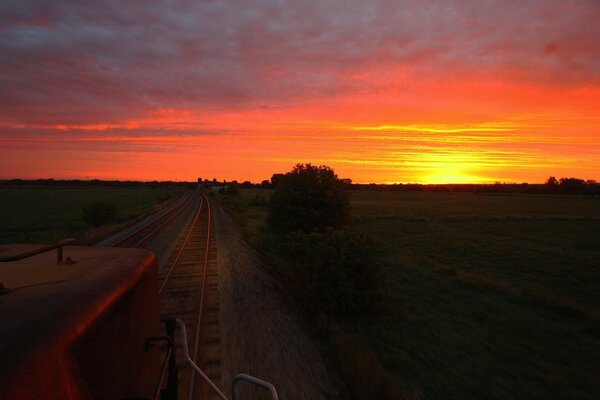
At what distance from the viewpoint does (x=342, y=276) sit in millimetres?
10586

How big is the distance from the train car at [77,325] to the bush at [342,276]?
6.94m

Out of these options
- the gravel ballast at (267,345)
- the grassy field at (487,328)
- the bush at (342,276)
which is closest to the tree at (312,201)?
the grassy field at (487,328)

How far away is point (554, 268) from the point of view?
1784 centimetres

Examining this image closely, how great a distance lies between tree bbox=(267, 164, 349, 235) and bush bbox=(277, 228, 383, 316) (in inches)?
242

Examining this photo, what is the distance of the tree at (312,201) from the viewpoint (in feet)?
58.5

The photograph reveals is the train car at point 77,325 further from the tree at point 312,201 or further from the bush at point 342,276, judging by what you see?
the tree at point 312,201

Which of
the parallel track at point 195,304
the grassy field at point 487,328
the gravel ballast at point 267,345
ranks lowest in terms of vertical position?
the grassy field at point 487,328

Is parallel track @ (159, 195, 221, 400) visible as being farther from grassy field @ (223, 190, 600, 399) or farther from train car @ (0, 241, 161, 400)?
train car @ (0, 241, 161, 400)

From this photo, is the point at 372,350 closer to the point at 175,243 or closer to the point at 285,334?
the point at 285,334

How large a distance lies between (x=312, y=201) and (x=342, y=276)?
765 centimetres

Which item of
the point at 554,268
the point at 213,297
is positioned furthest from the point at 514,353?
the point at 554,268

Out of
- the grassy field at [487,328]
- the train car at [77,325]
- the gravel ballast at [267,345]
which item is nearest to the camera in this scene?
the train car at [77,325]

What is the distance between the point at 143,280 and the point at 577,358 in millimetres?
9672

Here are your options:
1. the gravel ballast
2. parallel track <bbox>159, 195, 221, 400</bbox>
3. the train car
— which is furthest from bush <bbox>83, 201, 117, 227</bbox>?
the train car
